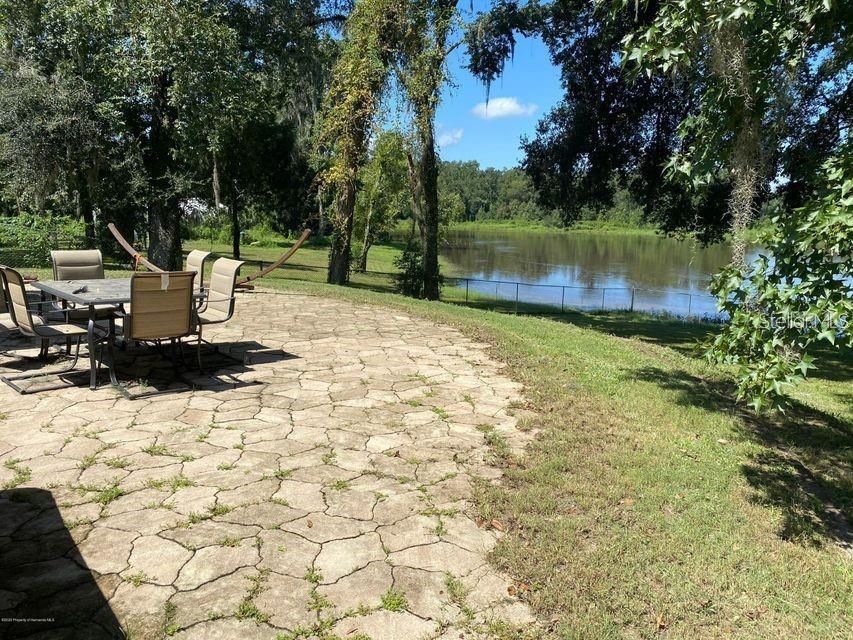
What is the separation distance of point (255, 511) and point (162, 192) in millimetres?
13595

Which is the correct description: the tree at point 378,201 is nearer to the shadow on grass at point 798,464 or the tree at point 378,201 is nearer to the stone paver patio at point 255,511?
the shadow on grass at point 798,464

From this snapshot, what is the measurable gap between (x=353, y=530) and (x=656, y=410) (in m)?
3.35

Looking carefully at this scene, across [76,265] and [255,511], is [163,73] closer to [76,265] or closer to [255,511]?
[76,265]

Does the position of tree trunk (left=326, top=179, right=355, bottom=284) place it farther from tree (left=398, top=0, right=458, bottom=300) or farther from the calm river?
the calm river

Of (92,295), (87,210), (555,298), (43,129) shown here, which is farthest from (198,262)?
(555,298)

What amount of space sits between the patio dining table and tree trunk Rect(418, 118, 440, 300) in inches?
379

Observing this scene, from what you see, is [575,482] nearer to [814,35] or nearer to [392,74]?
[814,35]

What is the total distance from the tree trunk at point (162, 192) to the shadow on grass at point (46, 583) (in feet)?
42.6

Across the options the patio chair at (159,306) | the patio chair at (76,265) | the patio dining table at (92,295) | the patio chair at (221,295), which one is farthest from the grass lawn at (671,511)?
the patio chair at (76,265)

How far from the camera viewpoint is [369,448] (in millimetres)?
3988

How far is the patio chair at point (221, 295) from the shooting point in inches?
229

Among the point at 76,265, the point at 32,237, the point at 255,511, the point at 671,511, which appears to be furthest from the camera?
the point at 32,237

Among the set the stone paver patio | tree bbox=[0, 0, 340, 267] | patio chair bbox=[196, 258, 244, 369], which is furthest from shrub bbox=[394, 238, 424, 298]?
the stone paver patio

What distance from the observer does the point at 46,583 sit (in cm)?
243
